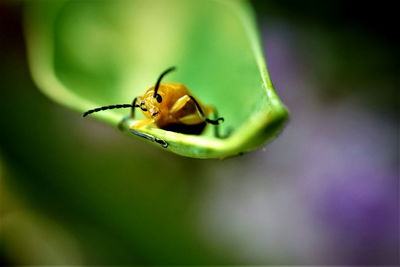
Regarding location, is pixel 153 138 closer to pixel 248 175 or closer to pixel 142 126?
pixel 142 126

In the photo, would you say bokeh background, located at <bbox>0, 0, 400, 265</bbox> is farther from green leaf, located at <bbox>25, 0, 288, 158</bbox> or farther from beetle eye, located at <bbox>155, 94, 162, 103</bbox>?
beetle eye, located at <bbox>155, 94, 162, 103</bbox>

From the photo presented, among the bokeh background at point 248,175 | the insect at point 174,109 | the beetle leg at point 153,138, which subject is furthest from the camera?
the bokeh background at point 248,175

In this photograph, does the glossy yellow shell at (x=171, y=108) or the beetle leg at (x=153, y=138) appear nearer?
the beetle leg at (x=153, y=138)

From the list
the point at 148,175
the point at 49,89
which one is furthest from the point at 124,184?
the point at 49,89

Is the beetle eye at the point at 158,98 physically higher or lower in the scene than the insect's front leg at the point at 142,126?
higher

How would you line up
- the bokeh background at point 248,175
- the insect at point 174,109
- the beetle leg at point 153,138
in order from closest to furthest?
the beetle leg at point 153,138
the insect at point 174,109
the bokeh background at point 248,175

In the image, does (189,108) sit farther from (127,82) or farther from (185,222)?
(185,222)

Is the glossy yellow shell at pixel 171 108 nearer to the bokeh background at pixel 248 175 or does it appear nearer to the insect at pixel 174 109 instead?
the insect at pixel 174 109

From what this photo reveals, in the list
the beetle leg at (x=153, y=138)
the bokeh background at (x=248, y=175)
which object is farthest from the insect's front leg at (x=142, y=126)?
the bokeh background at (x=248, y=175)
